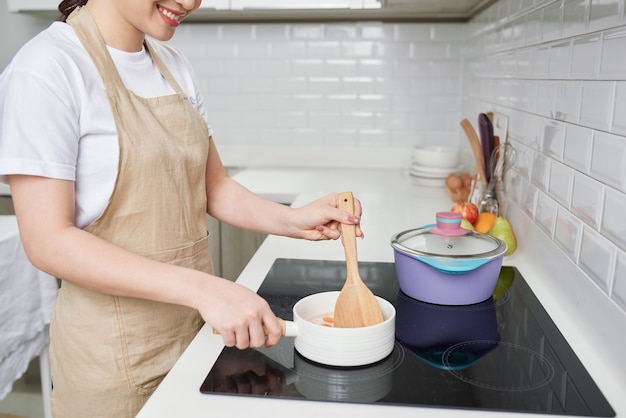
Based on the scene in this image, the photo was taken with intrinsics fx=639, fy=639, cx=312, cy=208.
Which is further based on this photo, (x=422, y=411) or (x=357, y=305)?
(x=357, y=305)

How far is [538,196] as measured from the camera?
1414 mm

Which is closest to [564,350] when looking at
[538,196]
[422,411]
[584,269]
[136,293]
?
[584,269]

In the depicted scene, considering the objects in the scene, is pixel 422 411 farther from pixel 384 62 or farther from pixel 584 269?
pixel 384 62

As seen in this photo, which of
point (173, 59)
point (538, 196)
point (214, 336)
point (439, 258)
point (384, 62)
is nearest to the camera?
point (214, 336)

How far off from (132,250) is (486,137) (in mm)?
1070

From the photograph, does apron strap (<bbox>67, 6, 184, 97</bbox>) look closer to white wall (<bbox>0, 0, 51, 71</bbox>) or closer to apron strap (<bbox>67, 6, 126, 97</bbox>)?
apron strap (<bbox>67, 6, 126, 97</bbox>)

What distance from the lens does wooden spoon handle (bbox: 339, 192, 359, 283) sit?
1016 mm

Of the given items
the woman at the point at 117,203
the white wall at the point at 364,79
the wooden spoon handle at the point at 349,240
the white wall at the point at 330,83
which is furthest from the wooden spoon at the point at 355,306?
the white wall at the point at 330,83

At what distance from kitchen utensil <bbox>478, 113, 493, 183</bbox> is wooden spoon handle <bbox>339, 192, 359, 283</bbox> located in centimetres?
78

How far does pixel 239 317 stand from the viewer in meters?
0.84

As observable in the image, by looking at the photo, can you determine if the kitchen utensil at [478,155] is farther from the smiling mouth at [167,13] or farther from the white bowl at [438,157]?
the smiling mouth at [167,13]

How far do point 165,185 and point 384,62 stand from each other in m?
1.80

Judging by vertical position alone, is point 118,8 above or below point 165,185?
above

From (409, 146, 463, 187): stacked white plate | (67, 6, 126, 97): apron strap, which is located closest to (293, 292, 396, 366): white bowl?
(67, 6, 126, 97): apron strap
